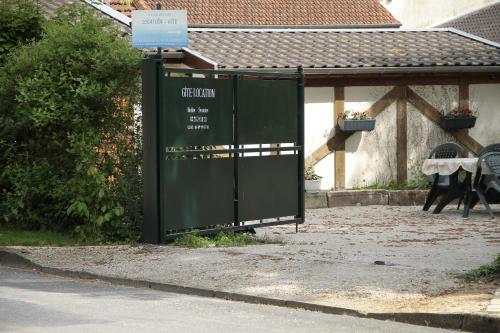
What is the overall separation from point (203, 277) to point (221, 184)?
10.1ft

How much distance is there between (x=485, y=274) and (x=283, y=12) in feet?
91.2

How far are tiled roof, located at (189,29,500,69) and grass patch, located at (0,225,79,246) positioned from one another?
9080 millimetres

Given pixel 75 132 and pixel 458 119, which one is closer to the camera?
pixel 75 132

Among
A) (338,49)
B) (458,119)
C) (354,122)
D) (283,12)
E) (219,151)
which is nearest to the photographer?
(219,151)

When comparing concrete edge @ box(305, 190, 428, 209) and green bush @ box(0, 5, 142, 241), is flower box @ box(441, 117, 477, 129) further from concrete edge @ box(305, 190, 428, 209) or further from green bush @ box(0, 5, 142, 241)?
green bush @ box(0, 5, 142, 241)

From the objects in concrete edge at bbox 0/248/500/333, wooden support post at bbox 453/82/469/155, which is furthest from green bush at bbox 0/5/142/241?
wooden support post at bbox 453/82/469/155

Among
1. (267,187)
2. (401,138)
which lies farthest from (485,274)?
(401,138)

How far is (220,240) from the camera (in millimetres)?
13156

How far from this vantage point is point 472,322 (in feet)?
26.5

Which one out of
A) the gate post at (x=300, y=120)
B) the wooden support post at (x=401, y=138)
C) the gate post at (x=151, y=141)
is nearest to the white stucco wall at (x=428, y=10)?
the wooden support post at (x=401, y=138)

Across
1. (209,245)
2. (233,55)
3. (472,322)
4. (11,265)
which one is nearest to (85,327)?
(472,322)

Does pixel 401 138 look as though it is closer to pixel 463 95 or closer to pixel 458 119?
pixel 458 119

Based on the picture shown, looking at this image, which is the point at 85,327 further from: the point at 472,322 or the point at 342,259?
the point at 342,259

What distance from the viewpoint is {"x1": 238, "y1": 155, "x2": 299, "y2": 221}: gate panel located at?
1373 cm
